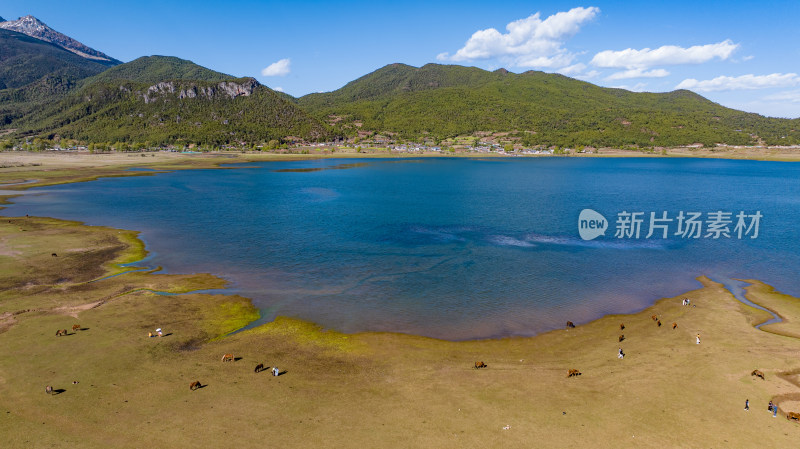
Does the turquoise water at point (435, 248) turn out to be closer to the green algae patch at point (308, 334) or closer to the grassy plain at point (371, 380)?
the green algae patch at point (308, 334)

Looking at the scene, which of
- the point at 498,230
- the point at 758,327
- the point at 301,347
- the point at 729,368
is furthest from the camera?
the point at 498,230

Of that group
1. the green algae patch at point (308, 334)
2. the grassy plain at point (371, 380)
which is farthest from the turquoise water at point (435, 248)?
the grassy plain at point (371, 380)

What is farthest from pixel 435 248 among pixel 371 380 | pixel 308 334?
pixel 371 380

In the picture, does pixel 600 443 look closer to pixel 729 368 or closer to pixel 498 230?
pixel 729 368

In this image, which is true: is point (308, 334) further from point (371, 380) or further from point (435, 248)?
point (435, 248)

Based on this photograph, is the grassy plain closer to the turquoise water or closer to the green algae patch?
the green algae patch

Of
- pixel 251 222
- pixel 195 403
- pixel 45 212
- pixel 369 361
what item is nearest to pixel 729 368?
pixel 369 361
